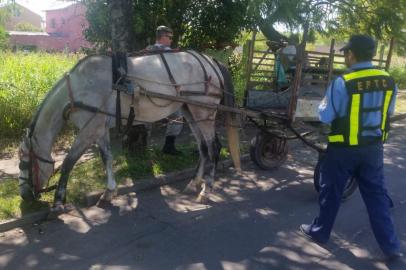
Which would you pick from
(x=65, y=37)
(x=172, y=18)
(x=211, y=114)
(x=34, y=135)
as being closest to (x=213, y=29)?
(x=172, y=18)

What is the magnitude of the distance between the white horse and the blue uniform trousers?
1973 millimetres

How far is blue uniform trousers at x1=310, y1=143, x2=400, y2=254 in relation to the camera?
395 centimetres

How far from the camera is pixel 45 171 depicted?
4859mm

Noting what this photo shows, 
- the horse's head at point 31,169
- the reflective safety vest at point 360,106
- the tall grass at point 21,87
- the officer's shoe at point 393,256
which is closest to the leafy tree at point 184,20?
the tall grass at point 21,87

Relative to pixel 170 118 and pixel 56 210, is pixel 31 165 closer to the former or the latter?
pixel 56 210

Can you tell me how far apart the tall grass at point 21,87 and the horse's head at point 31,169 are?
133 inches

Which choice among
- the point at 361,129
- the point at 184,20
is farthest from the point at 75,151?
the point at 184,20

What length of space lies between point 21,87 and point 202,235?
583 centimetres

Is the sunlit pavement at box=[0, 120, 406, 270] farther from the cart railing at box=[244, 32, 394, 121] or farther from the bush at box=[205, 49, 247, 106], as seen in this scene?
the bush at box=[205, 49, 247, 106]

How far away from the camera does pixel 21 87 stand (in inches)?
340

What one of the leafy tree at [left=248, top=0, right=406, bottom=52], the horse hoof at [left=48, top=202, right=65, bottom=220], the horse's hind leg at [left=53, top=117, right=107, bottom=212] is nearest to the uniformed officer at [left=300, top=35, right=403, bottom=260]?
the horse's hind leg at [left=53, top=117, right=107, bottom=212]

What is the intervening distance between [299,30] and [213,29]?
9.58 feet

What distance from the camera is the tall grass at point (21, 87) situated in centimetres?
795

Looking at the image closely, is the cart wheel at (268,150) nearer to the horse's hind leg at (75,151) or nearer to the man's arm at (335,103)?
the man's arm at (335,103)
